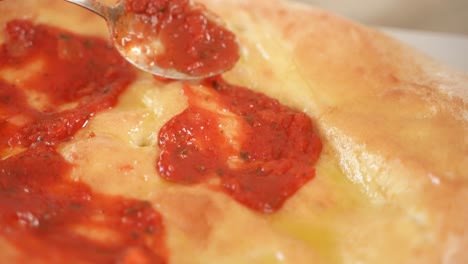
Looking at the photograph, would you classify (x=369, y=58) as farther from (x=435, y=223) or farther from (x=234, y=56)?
(x=435, y=223)

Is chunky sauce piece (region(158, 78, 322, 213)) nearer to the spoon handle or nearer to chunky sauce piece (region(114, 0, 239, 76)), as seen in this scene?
chunky sauce piece (region(114, 0, 239, 76))

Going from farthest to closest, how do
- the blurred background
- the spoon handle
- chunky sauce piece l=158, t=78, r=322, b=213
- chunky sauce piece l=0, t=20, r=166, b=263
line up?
the blurred background < the spoon handle < chunky sauce piece l=158, t=78, r=322, b=213 < chunky sauce piece l=0, t=20, r=166, b=263

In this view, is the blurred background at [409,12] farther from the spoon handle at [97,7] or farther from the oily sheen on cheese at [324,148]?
the spoon handle at [97,7]

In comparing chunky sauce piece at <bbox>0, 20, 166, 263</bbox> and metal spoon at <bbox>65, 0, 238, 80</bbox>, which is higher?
metal spoon at <bbox>65, 0, 238, 80</bbox>

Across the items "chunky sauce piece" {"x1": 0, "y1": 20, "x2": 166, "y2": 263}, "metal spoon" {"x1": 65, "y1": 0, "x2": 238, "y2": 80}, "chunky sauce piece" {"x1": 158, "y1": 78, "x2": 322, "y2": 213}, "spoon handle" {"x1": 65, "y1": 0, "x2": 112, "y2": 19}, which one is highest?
"spoon handle" {"x1": 65, "y1": 0, "x2": 112, "y2": 19}

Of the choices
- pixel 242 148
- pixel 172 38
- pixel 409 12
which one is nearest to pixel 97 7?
pixel 172 38

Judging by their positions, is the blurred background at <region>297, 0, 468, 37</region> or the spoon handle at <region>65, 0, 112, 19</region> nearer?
the spoon handle at <region>65, 0, 112, 19</region>

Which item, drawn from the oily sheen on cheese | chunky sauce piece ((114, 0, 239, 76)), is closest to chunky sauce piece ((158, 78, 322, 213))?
the oily sheen on cheese
